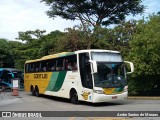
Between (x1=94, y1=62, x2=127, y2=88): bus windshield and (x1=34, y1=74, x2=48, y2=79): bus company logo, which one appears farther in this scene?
(x1=34, y1=74, x2=48, y2=79): bus company logo

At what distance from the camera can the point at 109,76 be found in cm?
1995

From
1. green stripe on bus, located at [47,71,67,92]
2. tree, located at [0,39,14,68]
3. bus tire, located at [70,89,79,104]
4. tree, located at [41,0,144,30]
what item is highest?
tree, located at [41,0,144,30]

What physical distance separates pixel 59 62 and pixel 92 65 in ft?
15.2

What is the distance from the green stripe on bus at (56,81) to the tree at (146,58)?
18.8ft

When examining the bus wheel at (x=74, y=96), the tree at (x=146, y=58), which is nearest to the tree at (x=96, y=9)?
the tree at (x=146, y=58)

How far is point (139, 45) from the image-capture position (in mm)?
26453

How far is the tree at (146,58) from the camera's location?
1008 inches

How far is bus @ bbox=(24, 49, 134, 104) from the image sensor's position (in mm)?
19688

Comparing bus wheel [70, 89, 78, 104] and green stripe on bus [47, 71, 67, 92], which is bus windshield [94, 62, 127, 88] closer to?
bus wheel [70, 89, 78, 104]

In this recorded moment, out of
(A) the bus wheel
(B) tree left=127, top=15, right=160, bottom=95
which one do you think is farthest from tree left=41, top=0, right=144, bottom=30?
(A) the bus wheel

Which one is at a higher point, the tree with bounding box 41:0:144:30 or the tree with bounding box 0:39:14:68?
the tree with bounding box 41:0:144:30

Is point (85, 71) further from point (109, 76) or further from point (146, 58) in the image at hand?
point (146, 58)

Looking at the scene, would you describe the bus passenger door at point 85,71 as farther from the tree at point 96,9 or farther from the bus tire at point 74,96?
the tree at point 96,9

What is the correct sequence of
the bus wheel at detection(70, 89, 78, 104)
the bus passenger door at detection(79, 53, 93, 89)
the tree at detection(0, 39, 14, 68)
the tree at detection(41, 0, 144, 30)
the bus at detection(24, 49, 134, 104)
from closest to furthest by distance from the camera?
1. the bus at detection(24, 49, 134, 104)
2. the bus passenger door at detection(79, 53, 93, 89)
3. the bus wheel at detection(70, 89, 78, 104)
4. the tree at detection(41, 0, 144, 30)
5. the tree at detection(0, 39, 14, 68)
